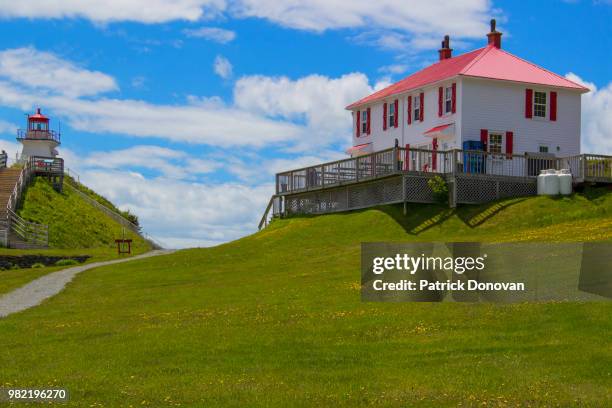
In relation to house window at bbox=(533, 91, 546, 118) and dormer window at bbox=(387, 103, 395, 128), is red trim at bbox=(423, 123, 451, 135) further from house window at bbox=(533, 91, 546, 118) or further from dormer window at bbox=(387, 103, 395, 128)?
house window at bbox=(533, 91, 546, 118)

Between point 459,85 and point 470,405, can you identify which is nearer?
point 470,405

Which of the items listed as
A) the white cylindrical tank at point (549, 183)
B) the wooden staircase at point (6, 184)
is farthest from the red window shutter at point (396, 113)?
the wooden staircase at point (6, 184)

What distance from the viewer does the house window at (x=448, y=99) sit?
49531mm

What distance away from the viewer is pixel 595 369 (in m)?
14.6

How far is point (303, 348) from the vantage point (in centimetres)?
1738

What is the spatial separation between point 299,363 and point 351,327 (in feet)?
10.3

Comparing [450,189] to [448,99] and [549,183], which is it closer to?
[549,183]

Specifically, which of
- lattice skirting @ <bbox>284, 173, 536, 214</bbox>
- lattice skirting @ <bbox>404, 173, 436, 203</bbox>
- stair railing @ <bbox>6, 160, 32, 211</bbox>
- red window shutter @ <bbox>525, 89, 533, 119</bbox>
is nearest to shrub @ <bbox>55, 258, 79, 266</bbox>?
lattice skirting @ <bbox>284, 173, 536, 214</bbox>

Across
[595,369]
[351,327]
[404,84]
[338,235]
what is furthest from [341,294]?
[404,84]

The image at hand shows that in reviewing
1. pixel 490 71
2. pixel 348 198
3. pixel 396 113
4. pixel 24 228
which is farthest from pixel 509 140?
pixel 24 228

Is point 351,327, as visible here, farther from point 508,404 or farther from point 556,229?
point 556,229

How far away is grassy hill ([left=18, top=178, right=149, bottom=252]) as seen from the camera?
222ft

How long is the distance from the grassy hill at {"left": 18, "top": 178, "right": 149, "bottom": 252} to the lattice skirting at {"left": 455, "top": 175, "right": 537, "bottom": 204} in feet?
93.8

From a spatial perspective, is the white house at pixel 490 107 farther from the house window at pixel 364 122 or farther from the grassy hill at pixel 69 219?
the grassy hill at pixel 69 219
